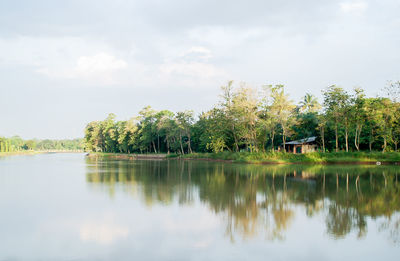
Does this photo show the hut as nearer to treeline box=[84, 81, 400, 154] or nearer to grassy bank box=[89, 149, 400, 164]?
treeline box=[84, 81, 400, 154]

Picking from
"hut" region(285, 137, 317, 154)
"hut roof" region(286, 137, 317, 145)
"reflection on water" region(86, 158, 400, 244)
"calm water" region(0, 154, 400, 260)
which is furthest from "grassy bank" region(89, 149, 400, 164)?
"calm water" region(0, 154, 400, 260)

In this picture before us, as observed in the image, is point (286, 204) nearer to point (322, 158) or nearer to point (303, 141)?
point (322, 158)

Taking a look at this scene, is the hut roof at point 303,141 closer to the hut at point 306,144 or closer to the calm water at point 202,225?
the hut at point 306,144

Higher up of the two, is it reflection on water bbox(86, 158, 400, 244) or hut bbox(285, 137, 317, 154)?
hut bbox(285, 137, 317, 154)

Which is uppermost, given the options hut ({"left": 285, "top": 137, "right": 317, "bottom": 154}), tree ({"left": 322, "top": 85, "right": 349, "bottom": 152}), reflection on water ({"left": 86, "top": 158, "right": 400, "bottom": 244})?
tree ({"left": 322, "top": 85, "right": 349, "bottom": 152})

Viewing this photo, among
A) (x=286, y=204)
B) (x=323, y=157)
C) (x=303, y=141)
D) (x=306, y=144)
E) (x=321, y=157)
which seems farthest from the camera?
(x=306, y=144)

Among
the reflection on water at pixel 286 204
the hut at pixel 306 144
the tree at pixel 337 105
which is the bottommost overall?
the reflection on water at pixel 286 204

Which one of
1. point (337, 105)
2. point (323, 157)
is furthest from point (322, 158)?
point (337, 105)

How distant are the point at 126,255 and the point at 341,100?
34876 millimetres

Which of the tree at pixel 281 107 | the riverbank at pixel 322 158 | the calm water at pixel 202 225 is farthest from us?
the tree at pixel 281 107

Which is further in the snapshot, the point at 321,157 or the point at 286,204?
the point at 321,157

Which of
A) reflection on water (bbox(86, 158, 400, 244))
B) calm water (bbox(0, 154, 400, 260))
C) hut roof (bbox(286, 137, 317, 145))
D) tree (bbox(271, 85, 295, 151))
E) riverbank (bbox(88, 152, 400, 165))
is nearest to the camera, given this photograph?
calm water (bbox(0, 154, 400, 260))

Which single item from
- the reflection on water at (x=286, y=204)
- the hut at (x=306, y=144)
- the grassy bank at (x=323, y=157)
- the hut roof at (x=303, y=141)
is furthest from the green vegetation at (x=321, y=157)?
the reflection on water at (x=286, y=204)

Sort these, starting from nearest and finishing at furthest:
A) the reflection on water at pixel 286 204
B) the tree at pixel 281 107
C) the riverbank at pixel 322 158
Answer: the reflection on water at pixel 286 204 < the riverbank at pixel 322 158 < the tree at pixel 281 107
